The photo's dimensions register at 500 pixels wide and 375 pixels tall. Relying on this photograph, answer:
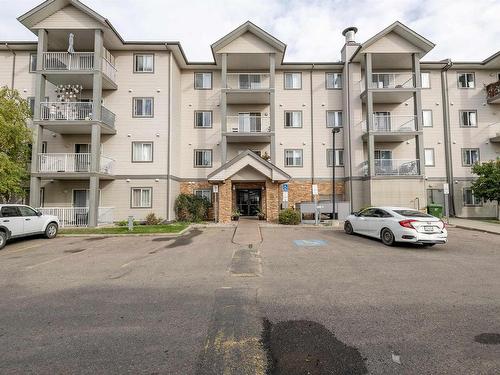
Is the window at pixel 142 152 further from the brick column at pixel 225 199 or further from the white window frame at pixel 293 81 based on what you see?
the white window frame at pixel 293 81

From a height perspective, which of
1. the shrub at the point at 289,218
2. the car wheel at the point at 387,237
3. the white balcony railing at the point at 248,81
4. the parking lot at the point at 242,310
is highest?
the white balcony railing at the point at 248,81

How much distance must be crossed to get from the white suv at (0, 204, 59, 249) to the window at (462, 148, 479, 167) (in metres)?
29.5

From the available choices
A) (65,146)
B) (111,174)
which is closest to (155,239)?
(111,174)

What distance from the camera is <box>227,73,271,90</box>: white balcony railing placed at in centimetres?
2128

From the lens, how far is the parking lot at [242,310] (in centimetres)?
306

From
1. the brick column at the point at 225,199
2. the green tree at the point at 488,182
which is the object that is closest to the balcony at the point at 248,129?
the brick column at the point at 225,199

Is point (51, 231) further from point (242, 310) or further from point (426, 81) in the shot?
point (426, 81)

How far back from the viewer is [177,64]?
21.1 metres

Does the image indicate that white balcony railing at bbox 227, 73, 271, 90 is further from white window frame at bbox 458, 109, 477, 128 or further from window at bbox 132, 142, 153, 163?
white window frame at bbox 458, 109, 477, 128

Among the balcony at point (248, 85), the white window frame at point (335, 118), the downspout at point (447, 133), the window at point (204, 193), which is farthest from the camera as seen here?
the white window frame at point (335, 118)

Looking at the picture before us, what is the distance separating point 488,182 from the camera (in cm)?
1805

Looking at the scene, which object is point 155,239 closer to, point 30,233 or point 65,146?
point 30,233

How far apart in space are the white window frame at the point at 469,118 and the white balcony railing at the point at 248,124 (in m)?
16.5

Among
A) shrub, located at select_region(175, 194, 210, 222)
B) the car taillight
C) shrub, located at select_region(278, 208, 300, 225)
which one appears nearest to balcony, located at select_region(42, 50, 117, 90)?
shrub, located at select_region(175, 194, 210, 222)
